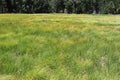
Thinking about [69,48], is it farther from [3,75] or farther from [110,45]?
[3,75]

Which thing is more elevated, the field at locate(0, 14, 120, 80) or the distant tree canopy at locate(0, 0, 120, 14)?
the field at locate(0, 14, 120, 80)

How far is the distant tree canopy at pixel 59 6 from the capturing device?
88812 millimetres

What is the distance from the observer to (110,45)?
42.4ft

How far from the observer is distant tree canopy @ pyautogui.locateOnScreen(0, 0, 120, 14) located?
88812 millimetres

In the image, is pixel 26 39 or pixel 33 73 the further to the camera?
pixel 26 39

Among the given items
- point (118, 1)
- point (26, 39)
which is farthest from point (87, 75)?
point (118, 1)

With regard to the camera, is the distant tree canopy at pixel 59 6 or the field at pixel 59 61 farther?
the distant tree canopy at pixel 59 6

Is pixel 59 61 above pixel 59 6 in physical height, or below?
above

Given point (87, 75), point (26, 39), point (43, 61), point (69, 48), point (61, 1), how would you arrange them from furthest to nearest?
point (61, 1)
point (26, 39)
point (69, 48)
point (43, 61)
point (87, 75)

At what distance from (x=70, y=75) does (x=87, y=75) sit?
24.3 inches

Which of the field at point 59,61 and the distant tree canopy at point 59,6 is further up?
the field at point 59,61

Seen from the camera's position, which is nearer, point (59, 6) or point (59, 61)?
point (59, 61)

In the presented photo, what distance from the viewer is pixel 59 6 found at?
11238 centimetres

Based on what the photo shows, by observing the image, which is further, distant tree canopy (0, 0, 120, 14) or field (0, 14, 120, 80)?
distant tree canopy (0, 0, 120, 14)
